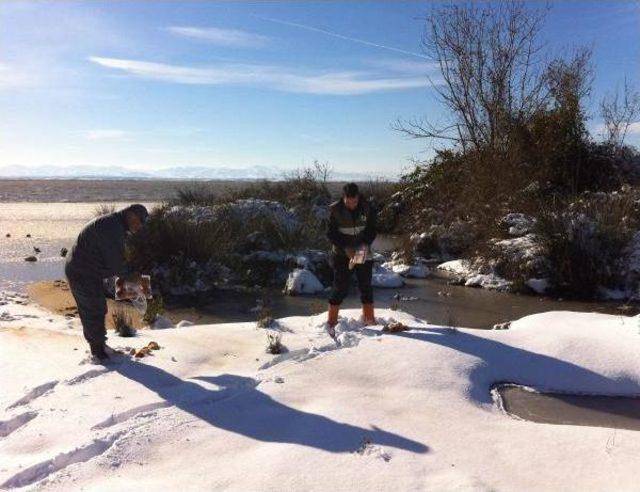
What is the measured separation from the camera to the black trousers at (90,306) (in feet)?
18.5

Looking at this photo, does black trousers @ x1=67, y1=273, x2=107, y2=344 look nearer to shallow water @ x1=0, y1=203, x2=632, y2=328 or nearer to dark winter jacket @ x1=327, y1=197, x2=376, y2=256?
dark winter jacket @ x1=327, y1=197, x2=376, y2=256

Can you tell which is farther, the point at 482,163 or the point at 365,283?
the point at 482,163

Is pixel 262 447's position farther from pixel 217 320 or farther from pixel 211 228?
pixel 211 228

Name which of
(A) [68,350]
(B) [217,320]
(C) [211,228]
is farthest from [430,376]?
(C) [211,228]

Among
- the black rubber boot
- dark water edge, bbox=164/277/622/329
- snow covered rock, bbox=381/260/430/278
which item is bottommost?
dark water edge, bbox=164/277/622/329

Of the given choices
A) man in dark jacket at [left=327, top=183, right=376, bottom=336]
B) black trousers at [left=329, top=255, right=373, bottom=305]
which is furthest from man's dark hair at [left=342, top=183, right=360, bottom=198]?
black trousers at [left=329, top=255, right=373, bottom=305]

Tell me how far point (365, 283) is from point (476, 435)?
2.68m

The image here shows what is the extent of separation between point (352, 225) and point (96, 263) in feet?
8.58

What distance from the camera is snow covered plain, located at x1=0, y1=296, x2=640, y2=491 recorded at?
3615 mm

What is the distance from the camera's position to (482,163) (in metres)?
16.7

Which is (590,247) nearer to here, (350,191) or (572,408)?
(350,191)

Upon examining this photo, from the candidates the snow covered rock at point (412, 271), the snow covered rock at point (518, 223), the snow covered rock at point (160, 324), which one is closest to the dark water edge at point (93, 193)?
the snow covered rock at point (412, 271)

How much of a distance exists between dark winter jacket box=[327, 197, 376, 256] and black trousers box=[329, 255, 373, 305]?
0.57 ft

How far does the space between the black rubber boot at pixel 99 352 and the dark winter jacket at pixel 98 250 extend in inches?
25.1
